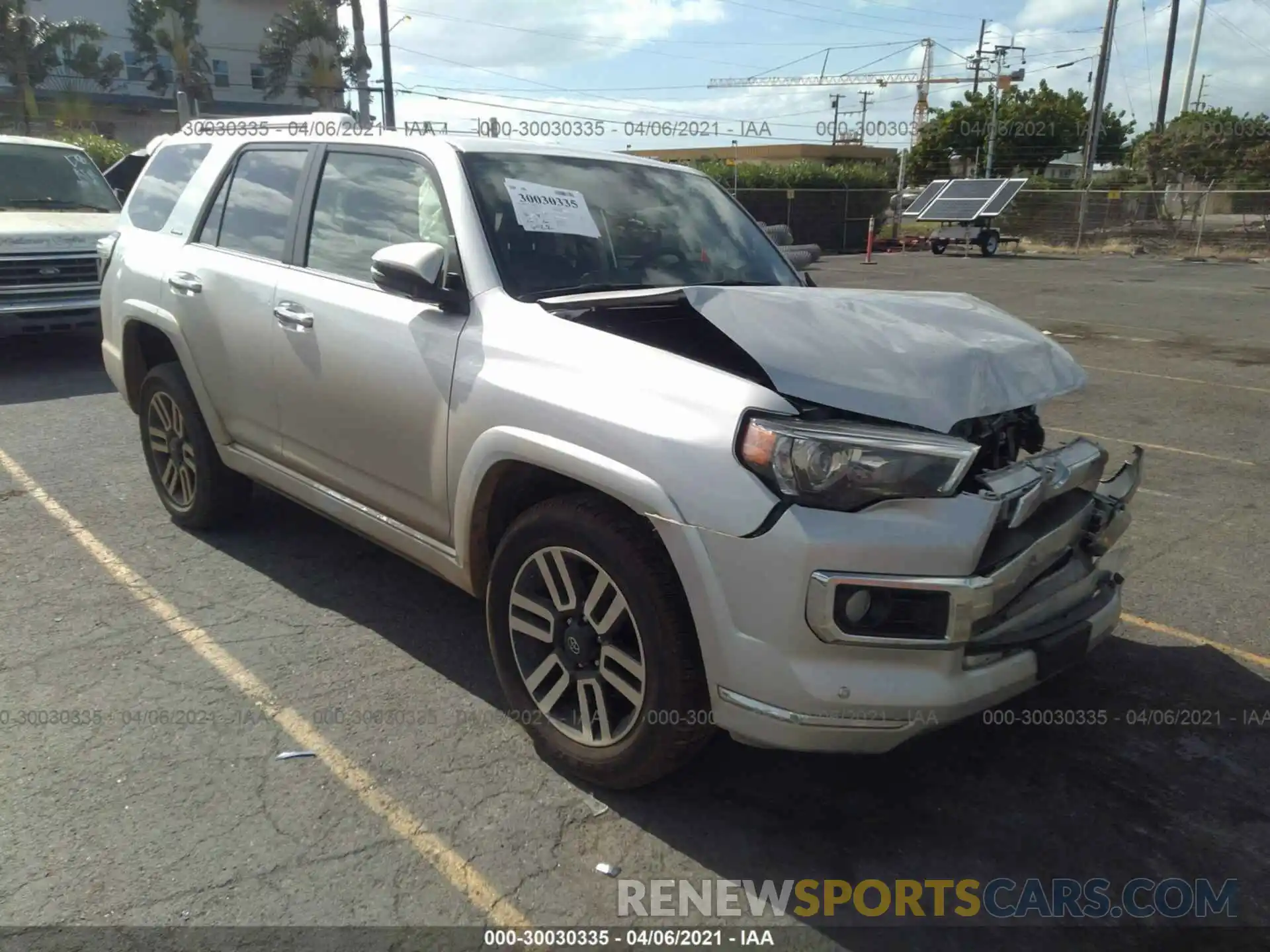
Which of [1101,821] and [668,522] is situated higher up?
[668,522]

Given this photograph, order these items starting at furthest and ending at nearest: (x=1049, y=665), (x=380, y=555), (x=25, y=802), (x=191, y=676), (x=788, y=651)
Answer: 1. (x=380, y=555)
2. (x=191, y=676)
3. (x=25, y=802)
4. (x=1049, y=665)
5. (x=788, y=651)

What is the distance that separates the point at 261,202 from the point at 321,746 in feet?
8.05

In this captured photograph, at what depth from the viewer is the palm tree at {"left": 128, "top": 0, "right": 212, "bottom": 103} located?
193ft

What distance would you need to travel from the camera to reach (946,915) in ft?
8.20

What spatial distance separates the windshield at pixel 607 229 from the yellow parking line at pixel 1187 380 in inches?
251

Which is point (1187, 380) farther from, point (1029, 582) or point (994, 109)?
point (994, 109)

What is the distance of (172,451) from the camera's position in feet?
16.2

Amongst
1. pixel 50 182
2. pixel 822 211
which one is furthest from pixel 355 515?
pixel 822 211

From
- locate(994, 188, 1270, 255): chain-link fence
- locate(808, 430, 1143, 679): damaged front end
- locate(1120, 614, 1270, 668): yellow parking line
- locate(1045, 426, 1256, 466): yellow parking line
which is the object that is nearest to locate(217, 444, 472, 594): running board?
locate(808, 430, 1143, 679): damaged front end

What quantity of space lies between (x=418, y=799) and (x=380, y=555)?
6.65 feet

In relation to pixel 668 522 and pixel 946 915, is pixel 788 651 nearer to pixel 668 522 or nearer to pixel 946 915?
pixel 668 522

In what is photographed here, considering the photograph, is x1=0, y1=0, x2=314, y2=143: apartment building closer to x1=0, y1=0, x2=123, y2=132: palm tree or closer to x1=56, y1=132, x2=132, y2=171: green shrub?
x1=0, y1=0, x2=123, y2=132: palm tree

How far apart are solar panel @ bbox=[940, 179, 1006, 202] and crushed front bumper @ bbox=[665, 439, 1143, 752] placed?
30.3 metres

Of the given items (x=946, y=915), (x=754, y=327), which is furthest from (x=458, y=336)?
(x=946, y=915)
